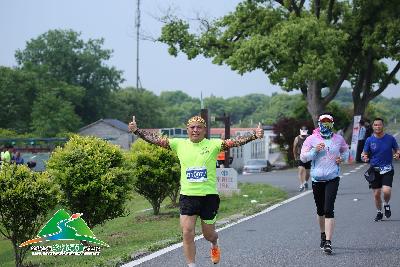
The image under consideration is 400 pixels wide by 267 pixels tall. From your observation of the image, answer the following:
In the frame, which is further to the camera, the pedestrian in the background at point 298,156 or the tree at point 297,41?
the tree at point 297,41

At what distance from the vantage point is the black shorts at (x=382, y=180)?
1273cm

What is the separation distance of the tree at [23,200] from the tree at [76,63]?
321 ft

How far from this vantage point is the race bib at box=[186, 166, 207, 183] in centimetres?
791

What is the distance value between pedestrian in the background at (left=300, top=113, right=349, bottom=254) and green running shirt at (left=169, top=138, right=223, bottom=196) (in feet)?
6.09

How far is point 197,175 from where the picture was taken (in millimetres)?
7918

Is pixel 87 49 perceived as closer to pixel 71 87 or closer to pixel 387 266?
pixel 71 87

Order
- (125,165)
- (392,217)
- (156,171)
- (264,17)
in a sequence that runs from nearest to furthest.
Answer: (125,165), (392,217), (156,171), (264,17)

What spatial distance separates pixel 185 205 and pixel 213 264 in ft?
3.48

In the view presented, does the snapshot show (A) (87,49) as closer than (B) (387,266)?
No

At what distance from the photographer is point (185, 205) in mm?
7918

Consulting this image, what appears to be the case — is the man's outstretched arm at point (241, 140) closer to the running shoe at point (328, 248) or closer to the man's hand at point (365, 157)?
the running shoe at point (328, 248)

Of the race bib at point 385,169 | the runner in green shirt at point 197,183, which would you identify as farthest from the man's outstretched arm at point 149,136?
the race bib at point 385,169

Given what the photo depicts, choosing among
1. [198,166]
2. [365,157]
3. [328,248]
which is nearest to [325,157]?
[328,248]

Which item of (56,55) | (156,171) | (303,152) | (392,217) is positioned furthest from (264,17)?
(56,55)
